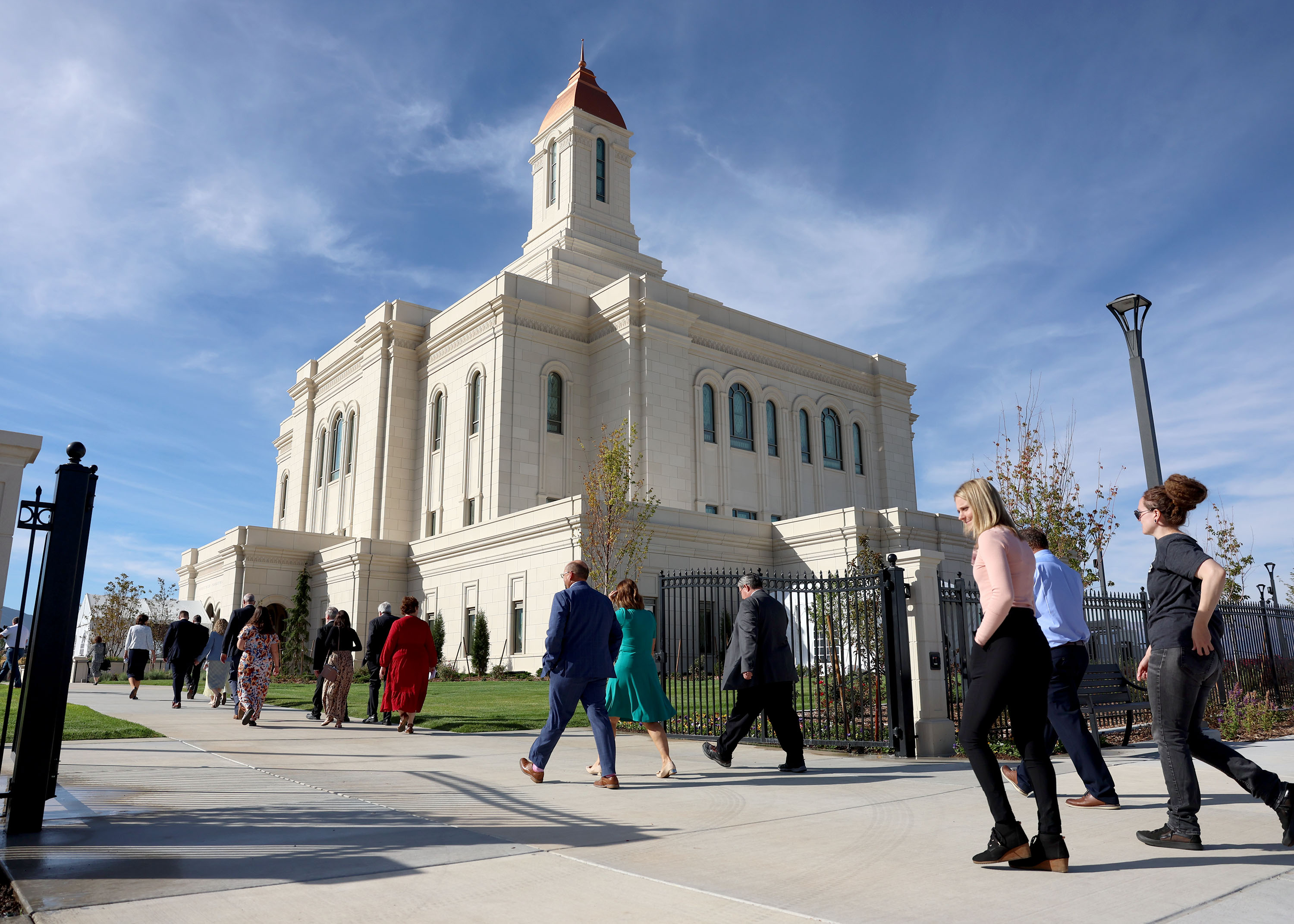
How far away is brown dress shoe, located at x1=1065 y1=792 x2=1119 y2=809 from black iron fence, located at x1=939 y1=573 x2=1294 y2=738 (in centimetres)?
359

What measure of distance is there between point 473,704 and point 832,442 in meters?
28.1

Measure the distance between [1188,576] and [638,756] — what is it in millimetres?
6005

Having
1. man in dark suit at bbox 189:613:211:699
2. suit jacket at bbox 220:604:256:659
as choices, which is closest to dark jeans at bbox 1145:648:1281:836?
suit jacket at bbox 220:604:256:659

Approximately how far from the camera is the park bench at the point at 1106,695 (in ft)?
31.1

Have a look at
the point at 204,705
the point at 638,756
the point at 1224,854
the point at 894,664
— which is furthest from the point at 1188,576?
the point at 204,705

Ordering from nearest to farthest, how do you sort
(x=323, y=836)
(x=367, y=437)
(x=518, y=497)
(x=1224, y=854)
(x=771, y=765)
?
1. (x=1224, y=854)
2. (x=323, y=836)
3. (x=771, y=765)
4. (x=518, y=497)
5. (x=367, y=437)

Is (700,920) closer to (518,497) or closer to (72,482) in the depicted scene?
(72,482)

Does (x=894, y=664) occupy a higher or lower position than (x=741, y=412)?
lower

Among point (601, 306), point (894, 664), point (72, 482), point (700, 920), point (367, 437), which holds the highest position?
point (601, 306)

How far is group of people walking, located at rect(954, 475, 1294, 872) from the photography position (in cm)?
442

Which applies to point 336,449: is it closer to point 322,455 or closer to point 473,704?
Answer: point 322,455

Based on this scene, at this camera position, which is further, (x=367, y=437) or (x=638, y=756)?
(x=367, y=437)

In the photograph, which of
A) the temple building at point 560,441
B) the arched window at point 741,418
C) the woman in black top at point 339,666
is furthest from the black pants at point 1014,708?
the arched window at point 741,418

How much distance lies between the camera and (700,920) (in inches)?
143
